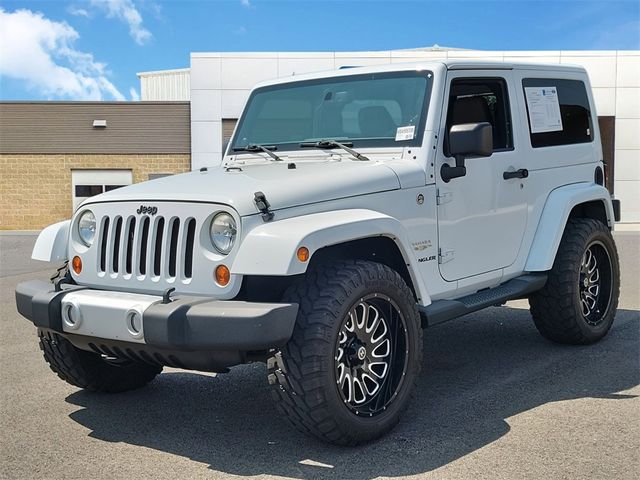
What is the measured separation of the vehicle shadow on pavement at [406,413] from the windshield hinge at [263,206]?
3.97ft

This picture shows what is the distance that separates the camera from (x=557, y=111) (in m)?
6.25

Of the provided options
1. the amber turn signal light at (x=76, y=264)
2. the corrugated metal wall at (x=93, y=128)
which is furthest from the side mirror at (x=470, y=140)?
the corrugated metal wall at (x=93, y=128)

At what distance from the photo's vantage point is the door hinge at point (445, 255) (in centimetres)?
488

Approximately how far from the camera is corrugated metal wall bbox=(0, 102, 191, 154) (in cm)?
2791

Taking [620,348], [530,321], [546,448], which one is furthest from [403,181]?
[530,321]

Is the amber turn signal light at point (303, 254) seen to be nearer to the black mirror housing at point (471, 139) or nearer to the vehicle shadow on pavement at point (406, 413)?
the vehicle shadow on pavement at point (406, 413)

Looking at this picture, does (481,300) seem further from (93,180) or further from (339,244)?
(93,180)

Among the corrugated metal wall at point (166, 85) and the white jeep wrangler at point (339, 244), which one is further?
the corrugated metal wall at point (166, 85)

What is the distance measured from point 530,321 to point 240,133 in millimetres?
3476

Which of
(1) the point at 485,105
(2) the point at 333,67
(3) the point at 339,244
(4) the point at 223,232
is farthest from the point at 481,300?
(2) the point at 333,67

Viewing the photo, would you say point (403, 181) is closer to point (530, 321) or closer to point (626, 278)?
point (530, 321)

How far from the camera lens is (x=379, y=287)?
4.06 meters

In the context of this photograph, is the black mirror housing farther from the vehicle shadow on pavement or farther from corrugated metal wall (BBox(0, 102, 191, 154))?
corrugated metal wall (BBox(0, 102, 191, 154))

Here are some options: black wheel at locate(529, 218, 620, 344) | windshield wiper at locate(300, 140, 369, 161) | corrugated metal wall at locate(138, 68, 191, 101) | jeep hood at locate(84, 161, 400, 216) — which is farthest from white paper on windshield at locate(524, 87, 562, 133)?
corrugated metal wall at locate(138, 68, 191, 101)
